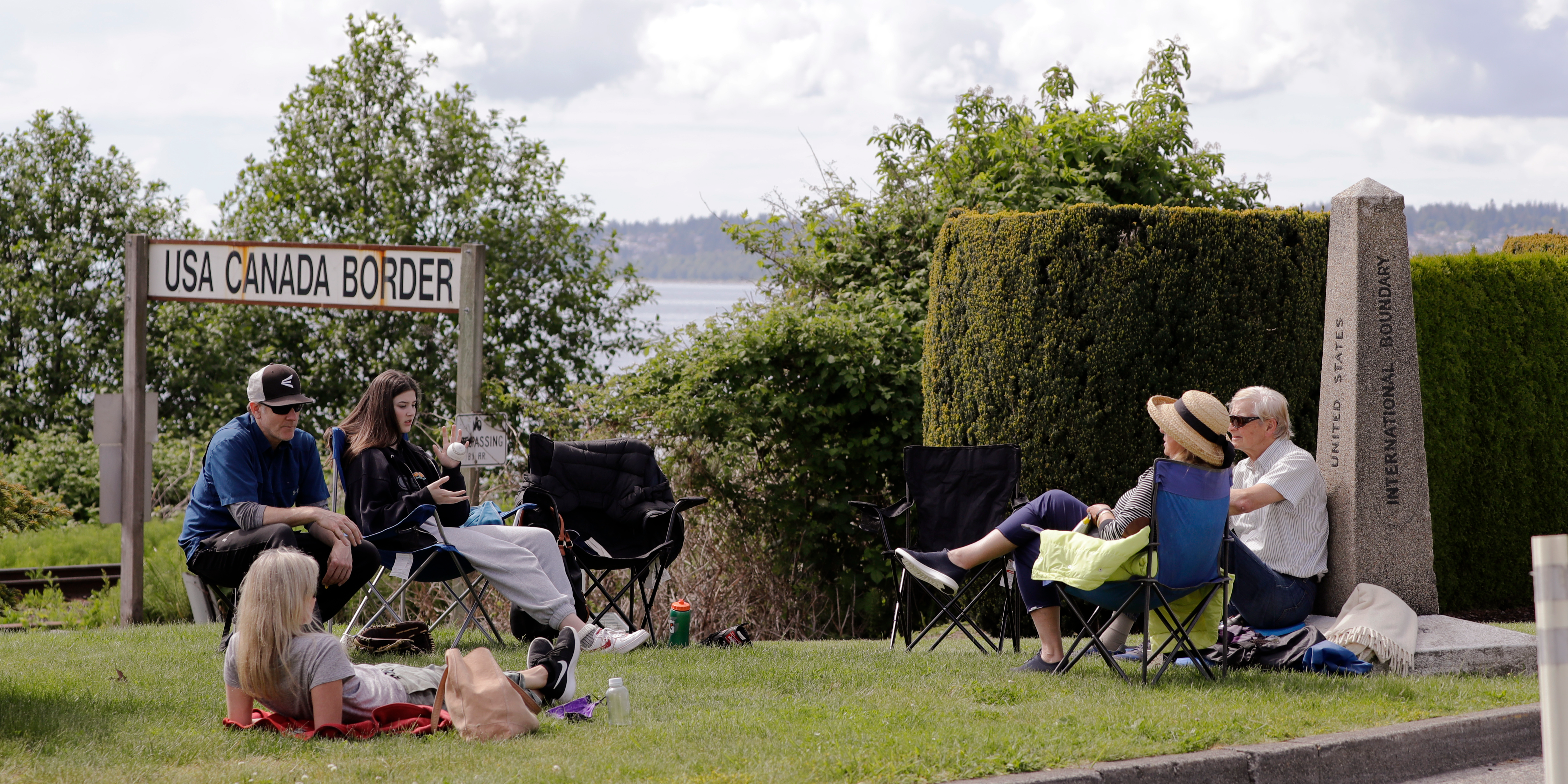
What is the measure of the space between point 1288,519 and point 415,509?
375 centimetres

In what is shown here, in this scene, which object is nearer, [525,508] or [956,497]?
[525,508]

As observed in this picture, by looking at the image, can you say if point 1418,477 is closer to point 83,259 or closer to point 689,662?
point 689,662

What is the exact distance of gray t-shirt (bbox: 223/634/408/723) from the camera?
11.7ft

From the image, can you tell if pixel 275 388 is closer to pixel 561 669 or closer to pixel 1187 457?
pixel 561 669

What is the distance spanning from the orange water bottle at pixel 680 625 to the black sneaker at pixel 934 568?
1.19 m

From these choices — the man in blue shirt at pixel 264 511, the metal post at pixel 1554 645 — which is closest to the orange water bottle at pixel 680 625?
the man in blue shirt at pixel 264 511

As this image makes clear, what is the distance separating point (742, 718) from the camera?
3887 millimetres

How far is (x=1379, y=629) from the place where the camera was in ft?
16.3

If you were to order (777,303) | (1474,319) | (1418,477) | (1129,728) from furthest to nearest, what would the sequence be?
(777,303) < (1474,319) < (1418,477) < (1129,728)

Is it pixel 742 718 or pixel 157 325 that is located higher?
pixel 157 325

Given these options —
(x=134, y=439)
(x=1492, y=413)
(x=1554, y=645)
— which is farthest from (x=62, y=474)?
(x=1554, y=645)

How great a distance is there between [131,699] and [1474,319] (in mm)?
7664

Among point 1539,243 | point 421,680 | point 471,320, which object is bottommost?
point 421,680

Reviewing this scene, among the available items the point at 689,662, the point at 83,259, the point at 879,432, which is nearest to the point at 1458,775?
the point at 689,662
